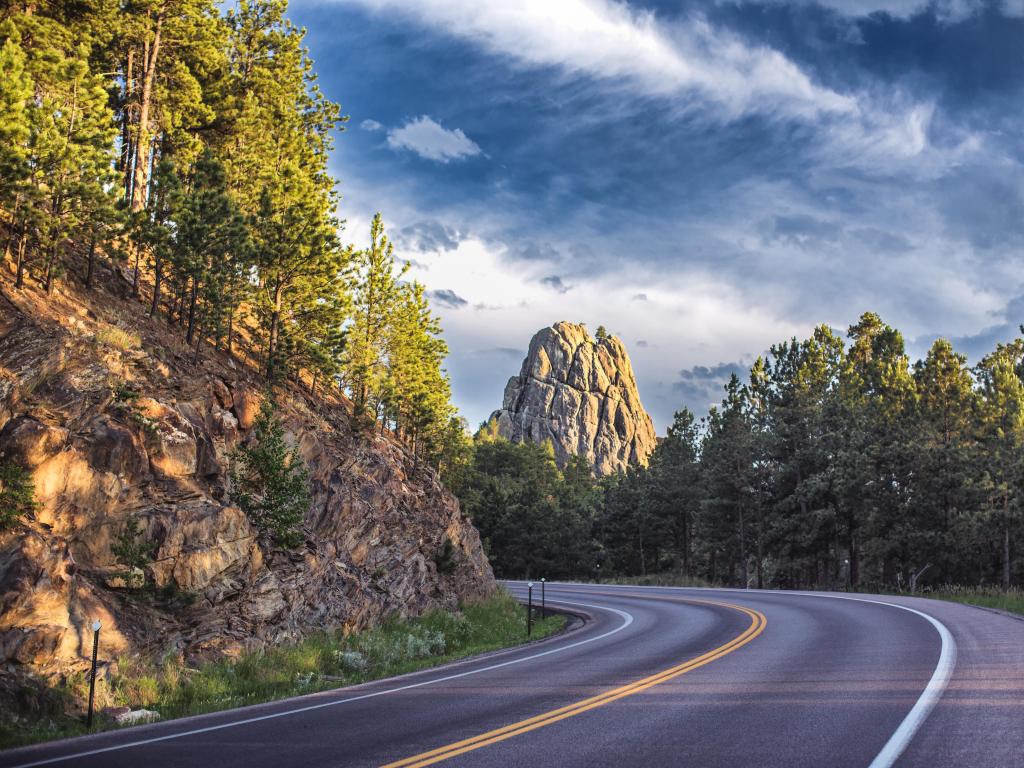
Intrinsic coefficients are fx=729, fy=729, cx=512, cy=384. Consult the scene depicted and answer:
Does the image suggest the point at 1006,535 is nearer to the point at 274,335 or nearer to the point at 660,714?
the point at 274,335

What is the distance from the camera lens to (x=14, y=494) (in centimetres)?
1214

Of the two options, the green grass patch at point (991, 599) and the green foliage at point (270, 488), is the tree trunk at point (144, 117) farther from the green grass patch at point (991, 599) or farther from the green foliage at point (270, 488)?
the green grass patch at point (991, 599)

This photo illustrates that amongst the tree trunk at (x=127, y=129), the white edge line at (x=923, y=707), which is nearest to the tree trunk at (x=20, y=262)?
the tree trunk at (x=127, y=129)

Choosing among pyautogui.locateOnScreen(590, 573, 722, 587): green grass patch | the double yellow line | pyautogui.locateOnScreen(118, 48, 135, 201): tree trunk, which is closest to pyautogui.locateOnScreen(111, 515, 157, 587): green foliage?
the double yellow line

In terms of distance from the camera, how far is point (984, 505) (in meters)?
36.7

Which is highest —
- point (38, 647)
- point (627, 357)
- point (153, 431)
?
point (627, 357)

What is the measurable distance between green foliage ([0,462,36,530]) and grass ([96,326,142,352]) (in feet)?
16.4

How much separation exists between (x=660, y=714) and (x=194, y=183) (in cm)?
2035

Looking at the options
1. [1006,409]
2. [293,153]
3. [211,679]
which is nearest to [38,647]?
[211,679]

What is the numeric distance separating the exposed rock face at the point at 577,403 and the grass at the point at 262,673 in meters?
138

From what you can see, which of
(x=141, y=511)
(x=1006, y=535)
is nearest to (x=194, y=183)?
(x=141, y=511)

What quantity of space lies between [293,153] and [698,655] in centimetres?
2864

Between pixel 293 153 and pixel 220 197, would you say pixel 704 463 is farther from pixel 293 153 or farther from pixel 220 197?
pixel 220 197

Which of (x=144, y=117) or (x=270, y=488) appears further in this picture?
(x=144, y=117)
